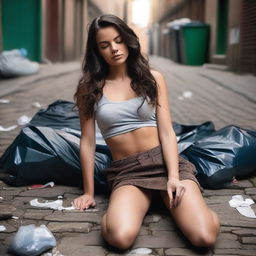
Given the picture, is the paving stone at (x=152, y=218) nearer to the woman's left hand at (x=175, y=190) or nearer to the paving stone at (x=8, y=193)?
the woman's left hand at (x=175, y=190)

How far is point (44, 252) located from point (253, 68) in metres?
11.0

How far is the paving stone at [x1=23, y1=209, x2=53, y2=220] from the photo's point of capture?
121 inches

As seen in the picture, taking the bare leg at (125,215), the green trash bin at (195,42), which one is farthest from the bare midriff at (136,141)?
the green trash bin at (195,42)

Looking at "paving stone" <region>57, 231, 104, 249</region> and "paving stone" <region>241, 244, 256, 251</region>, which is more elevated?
"paving stone" <region>241, 244, 256, 251</region>

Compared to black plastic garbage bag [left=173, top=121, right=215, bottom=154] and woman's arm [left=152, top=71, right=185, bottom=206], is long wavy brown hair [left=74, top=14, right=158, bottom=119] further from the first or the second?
black plastic garbage bag [left=173, top=121, right=215, bottom=154]

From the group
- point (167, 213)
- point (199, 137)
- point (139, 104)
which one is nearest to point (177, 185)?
point (167, 213)

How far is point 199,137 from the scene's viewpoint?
4.45 meters

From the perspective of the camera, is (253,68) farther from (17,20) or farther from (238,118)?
(17,20)

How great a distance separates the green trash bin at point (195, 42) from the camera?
61.8 ft

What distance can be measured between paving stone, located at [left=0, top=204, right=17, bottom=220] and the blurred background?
325 inches

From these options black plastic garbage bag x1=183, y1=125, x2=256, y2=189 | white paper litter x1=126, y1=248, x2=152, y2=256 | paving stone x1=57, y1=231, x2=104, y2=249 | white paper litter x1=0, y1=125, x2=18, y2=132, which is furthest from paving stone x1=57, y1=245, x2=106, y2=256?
white paper litter x1=0, y1=125, x2=18, y2=132

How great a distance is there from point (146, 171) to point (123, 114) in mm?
396

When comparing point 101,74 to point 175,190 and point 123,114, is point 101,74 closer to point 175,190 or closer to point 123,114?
point 123,114

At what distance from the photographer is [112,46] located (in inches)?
120
